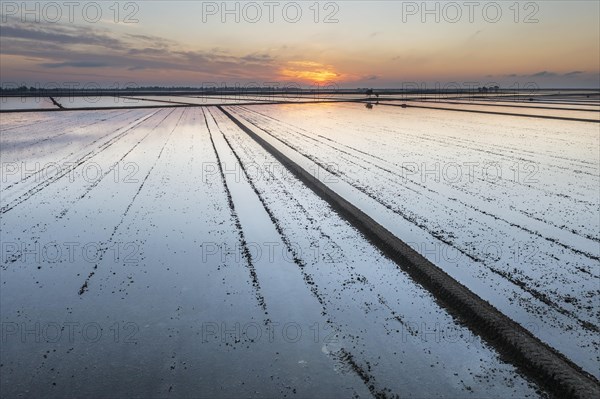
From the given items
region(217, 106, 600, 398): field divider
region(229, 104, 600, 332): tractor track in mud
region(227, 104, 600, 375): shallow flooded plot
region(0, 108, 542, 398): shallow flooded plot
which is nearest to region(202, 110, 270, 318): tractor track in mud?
region(0, 108, 542, 398): shallow flooded plot

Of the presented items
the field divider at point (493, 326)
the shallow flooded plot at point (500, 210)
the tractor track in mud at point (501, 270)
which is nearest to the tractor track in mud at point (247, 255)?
the field divider at point (493, 326)

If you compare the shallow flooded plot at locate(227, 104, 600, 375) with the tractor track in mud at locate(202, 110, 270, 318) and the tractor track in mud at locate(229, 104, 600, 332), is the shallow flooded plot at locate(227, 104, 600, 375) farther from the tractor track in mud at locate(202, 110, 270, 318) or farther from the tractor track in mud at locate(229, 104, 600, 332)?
the tractor track in mud at locate(202, 110, 270, 318)

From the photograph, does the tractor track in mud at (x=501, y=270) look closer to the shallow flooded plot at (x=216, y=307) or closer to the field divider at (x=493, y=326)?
the field divider at (x=493, y=326)

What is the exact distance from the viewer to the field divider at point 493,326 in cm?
325

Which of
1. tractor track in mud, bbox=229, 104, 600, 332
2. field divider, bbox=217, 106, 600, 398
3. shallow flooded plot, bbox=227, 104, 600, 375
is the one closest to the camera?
field divider, bbox=217, 106, 600, 398

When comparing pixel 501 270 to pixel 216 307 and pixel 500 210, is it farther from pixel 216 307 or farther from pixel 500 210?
pixel 216 307

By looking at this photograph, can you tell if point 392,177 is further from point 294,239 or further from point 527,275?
point 527,275

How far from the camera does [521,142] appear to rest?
1614 centimetres

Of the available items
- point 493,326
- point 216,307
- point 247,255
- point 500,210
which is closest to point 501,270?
point 493,326

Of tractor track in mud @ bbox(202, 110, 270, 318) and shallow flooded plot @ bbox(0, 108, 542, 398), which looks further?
tractor track in mud @ bbox(202, 110, 270, 318)

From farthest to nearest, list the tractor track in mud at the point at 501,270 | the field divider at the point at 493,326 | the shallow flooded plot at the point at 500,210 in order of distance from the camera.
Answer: the shallow flooded plot at the point at 500,210
the tractor track in mud at the point at 501,270
the field divider at the point at 493,326

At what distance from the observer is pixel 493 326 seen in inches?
157

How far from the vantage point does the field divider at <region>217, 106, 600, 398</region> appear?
3246 mm

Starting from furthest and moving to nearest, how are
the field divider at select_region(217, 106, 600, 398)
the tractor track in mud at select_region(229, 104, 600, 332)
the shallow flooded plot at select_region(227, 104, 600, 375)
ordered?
the shallow flooded plot at select_region(227, 104, 600, 375)
the tractor track in mud at select_region(229, 104, 600, 332)
the field divider at select_region(217, 106, 600, 398)
